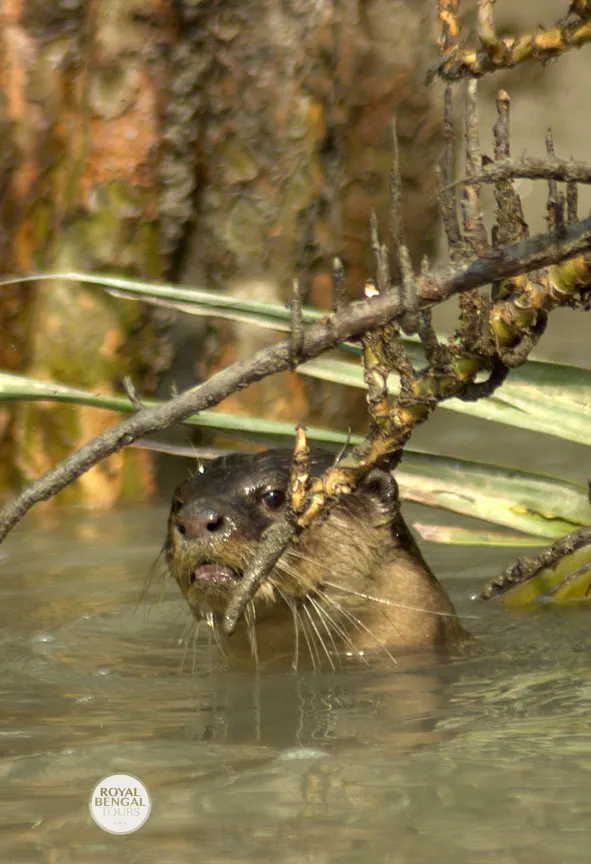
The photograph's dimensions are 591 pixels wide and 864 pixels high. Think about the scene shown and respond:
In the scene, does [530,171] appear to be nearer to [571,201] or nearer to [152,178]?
[571,201]

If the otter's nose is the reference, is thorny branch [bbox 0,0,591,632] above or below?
above

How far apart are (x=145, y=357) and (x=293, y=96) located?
0.95 meters

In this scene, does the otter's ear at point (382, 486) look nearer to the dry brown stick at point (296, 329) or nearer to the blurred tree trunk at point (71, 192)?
the dry brown stick at point (296, 329)

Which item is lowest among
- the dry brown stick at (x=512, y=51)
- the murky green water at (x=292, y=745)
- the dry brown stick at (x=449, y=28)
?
the murky green water at (x=292, y=745)

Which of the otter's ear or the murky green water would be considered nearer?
the murky green water

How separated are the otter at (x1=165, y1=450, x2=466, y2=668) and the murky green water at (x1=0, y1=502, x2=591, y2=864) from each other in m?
0.12

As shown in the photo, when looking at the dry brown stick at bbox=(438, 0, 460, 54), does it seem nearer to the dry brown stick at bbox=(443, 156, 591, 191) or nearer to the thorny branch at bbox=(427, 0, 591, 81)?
the thorny branch at bbox=(427, 0, 591, 81)

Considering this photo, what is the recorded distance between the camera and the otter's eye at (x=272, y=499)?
2.93 metres

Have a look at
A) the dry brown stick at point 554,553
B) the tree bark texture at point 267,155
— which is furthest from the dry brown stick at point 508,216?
the tree bark texture at point 267,155

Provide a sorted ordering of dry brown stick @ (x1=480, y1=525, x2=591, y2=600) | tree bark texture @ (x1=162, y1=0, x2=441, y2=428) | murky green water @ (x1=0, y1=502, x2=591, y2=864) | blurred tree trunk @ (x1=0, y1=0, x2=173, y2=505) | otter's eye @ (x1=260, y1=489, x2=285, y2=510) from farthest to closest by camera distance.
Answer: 1. tree bark texture @ (x1=162, y1=0, x2=441, y2=428)
2. blurred tree trunk @ (x1=0, y1=0, x2=173, y2=505)
3. otter's eye @ (x1=260, y1=489, x2=285, y2=510)
4. dry brown stick @ (x1=480, y1=525, x2=591, y2=600)
5. murky green water @ (x1=0, y1=502, x2=591, y2=864)

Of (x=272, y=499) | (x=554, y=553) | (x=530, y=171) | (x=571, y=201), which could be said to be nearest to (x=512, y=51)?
(x=530, y=171)

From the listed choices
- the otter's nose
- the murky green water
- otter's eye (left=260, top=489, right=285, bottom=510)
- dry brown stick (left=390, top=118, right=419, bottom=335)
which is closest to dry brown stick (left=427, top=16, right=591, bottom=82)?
dry brown stick (left=390, top=118, right=419, bottom=335)

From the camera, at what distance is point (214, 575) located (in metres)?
2.71

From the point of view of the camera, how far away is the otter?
275cm
